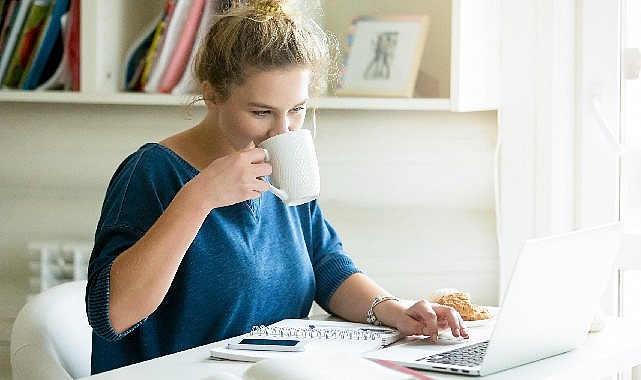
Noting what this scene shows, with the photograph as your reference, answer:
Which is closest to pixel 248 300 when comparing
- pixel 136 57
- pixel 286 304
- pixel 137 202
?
pixel 286 304

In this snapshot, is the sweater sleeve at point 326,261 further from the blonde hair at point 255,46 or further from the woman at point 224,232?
the blonde hair at point 255,46

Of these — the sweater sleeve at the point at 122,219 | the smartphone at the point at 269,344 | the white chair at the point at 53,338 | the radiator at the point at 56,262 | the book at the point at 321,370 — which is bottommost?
the radiator at the point at 56,262

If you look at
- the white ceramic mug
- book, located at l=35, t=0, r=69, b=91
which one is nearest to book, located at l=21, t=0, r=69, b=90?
book, located at l=35, t=0, r=69, b=91

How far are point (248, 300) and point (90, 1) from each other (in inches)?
34.6

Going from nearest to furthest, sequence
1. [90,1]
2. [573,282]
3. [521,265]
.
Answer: [521,265] → [573,282] → [90,1]

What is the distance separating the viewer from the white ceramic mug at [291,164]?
59.4 inches

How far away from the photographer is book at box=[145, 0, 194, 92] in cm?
219

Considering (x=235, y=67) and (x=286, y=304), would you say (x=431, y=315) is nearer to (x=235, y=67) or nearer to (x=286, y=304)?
(x=286, y=304)

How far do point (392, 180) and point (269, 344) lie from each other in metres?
1.00

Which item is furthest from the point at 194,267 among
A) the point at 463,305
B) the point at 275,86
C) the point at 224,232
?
the point at 463,305

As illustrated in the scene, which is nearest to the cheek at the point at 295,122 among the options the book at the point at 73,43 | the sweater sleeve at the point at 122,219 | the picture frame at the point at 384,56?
the sweater sleeve at the point at 122,219

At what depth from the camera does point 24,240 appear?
254cm

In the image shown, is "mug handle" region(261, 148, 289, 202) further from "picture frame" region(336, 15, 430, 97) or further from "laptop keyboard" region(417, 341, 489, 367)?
"picture frame" region(336, 15, 430, 97)

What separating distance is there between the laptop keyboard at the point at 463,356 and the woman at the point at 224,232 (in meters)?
0.08
